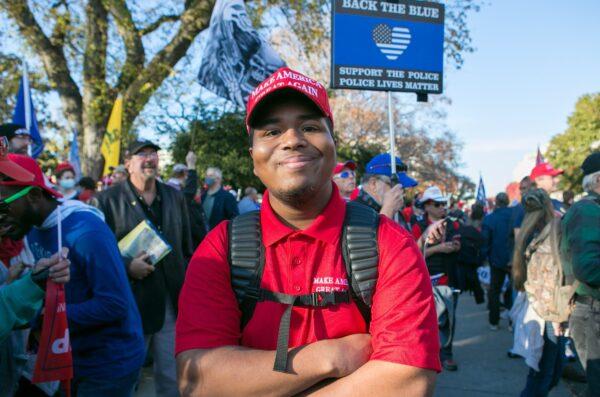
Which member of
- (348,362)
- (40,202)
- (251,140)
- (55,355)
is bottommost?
(55,355)

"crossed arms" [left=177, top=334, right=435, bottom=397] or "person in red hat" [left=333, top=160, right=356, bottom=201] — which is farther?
"person in red hat" [left=333, top=160, right=356, bottom=201]

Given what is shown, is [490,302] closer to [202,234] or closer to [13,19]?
[202,234]

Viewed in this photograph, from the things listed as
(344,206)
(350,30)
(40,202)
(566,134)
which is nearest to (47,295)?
(40,202)

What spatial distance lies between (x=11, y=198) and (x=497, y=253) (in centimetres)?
788

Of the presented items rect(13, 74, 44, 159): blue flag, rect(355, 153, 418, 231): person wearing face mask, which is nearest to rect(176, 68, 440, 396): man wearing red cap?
rect(355, 153, 418, 231): person wearing face mask

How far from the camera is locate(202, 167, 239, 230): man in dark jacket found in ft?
27.2

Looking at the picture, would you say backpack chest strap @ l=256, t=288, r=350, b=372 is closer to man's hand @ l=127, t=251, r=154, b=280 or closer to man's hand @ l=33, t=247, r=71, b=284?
man's hand @ l=33, t=247, r=71, b=284

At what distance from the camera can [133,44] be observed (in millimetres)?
15219

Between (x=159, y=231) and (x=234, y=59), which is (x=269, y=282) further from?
(x=234, y=59)

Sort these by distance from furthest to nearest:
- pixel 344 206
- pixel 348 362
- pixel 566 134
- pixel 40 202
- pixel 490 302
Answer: pixel 566 134, pixel 490 302, pixel 40 202, pixel 344 206, pixel 348 362

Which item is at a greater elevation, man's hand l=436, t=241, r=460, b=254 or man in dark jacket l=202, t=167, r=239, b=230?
man in dark jacket l=202, t=167, r=239, b=230

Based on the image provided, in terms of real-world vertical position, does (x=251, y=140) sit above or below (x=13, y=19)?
below

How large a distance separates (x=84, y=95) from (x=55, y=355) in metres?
14.4

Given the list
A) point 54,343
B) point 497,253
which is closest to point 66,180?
point 54,343
